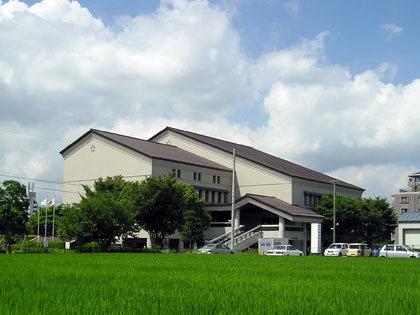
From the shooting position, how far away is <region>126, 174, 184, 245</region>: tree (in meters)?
56.5

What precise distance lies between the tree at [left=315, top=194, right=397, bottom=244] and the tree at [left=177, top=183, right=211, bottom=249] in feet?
67.9

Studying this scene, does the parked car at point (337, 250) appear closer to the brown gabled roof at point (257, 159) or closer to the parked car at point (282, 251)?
the parked car at point (282, 251)

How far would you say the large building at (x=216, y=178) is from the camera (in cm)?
6812

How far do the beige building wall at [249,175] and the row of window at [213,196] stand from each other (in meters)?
2.00

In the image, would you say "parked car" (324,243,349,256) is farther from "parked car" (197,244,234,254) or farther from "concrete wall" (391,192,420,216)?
"concrete wall" (391,192,420,216)

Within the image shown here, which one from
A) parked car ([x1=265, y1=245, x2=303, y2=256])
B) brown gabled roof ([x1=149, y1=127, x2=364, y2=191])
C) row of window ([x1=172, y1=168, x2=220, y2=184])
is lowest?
parked car ([x1=265, y1=245, x2=303, y2=256])

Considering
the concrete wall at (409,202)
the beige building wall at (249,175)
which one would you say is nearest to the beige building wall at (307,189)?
the beige building wall at (249,175)

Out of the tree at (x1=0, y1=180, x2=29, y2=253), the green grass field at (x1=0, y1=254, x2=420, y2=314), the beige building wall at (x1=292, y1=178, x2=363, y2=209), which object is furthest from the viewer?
the beige building wall at (x1=292, y1=178, x2=363, y2=209)

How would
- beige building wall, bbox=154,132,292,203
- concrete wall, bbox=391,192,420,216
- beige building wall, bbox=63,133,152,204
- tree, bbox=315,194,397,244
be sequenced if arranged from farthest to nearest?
concrete wall, bbox=391,192,420,216 < tree, bbox=315,194,397,244 < beige building wall, bbox=154,132,292,203 < beige building wall, bbox=63,133,152,204

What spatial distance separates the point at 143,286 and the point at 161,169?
56934mm

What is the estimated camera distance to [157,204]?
56.9 meters

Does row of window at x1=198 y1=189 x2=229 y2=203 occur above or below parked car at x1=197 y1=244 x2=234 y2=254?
above

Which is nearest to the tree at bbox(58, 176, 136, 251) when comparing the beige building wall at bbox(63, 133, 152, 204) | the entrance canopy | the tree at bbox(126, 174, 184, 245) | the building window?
the tree at bbox(126, 174, 184, 245)

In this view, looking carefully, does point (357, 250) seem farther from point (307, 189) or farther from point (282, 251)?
point (307, 189)
